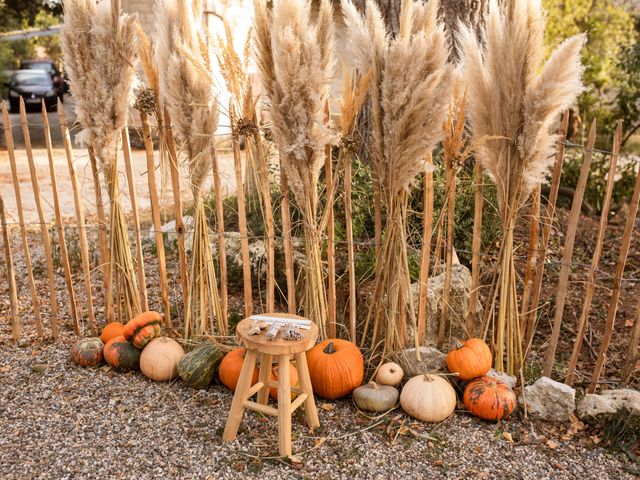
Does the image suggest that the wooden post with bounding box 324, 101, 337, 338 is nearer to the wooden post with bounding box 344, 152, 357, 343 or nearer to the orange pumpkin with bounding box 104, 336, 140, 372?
the wooden post with bounding box 344, 152, 357, 343

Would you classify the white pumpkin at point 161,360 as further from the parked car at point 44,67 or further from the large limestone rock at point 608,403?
the parked car at point 44,67

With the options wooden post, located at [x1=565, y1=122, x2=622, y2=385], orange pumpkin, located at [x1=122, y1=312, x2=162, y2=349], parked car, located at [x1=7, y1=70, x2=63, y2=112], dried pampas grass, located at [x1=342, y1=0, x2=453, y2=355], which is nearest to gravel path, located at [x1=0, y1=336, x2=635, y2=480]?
orange pumpkin, located at [x1=122, y1=312, x2=162, y2=349]

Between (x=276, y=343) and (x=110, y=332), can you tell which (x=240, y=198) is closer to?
(x=276, y=343)

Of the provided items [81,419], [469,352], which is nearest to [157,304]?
[81,419]

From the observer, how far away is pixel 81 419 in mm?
3225

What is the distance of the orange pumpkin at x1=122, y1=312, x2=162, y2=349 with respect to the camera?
12.1 ft

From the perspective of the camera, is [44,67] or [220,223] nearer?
[220,223]

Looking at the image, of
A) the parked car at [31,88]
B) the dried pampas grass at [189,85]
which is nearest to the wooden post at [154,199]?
the dried pampas grass at [189,85]

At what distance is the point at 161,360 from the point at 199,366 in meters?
0.26

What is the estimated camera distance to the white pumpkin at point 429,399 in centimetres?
316

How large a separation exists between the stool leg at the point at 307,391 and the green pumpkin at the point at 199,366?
664 mm

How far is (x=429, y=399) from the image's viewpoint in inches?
124

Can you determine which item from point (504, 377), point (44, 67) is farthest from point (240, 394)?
point (44, 67)

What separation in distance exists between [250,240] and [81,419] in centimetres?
217
